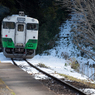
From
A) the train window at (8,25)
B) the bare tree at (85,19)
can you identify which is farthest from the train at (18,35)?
the bare tree at (85,19)

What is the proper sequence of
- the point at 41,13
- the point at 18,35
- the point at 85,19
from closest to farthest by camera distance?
the point at 85,19 → the point at 18,35 → the point at 41,13

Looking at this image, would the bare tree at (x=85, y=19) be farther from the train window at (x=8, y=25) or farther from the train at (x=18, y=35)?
the train window at (x=8, y=25)

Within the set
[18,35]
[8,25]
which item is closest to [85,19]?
[18,35]

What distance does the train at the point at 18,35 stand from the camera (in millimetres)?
17734

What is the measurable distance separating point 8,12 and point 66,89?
1621cm

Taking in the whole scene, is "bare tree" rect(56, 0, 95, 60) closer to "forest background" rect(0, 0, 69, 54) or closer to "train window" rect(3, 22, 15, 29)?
"train window" rect(3, 22, 15, 29)

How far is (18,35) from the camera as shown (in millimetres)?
17781

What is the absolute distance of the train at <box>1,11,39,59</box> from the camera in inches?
698

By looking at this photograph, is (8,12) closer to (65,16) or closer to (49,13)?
(49,13)

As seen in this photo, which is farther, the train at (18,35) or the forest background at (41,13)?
the forest background at (41,13)

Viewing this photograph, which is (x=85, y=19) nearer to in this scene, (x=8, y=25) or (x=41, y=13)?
(x=8, y=25)

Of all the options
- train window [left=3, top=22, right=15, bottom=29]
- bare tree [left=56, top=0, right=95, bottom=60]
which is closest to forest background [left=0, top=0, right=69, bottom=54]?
train window [left=3, top=22, right=15, bottom=29]

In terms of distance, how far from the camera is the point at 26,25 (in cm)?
1797

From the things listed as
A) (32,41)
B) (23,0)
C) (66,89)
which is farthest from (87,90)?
(23,0)
